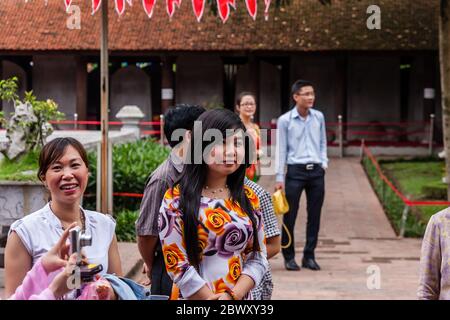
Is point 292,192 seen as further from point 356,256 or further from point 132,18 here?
point 132,18

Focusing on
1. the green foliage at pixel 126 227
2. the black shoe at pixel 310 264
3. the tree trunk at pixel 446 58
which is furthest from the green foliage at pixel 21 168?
the tree trunk at pixel 446 58

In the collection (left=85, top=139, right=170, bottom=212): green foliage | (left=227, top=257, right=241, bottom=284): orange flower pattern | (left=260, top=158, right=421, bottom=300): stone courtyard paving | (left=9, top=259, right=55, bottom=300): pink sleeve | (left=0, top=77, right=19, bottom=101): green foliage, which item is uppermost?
(left=0, top=77, right=19, bottom=101): green foliage

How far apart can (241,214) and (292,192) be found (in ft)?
16.2

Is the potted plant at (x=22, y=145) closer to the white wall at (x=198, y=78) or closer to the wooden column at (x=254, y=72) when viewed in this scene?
the wooden column at (x=254, y=72)

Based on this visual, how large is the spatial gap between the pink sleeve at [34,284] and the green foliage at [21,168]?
6.21 m

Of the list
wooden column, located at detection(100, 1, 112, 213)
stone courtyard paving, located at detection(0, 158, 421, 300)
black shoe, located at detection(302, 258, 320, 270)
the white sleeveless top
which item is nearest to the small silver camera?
the white sleeveless top

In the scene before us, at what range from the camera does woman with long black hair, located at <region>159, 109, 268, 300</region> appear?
3.70 m

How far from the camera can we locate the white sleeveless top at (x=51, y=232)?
342cm

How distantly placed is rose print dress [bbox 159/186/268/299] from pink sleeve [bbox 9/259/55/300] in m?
0.69

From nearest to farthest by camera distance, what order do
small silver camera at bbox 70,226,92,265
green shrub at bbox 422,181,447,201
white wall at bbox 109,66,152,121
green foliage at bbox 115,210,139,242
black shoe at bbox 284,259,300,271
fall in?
small silver camera at bbox 70,226,92,265 < black shoe at bbox 284,259,300,271 < green foliage at bbox 115,210,139,242 < green shrub at bbox 422,181,447,201 < white wall at bbox 109,66,152,121

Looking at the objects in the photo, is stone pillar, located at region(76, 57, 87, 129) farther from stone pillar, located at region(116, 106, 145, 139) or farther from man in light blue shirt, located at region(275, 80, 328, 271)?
man in light blue shirt, located at region(275, 80, 328, 271)

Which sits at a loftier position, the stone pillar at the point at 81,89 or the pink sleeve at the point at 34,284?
the stone pillar at the point at 81,89

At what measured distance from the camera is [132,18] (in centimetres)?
2483

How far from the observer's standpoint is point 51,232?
11.4 feet
